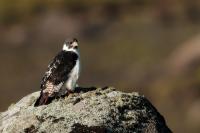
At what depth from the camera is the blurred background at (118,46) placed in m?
51.0

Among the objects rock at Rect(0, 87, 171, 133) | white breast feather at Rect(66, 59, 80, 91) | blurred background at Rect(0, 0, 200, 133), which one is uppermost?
white breast feather at Rect(66, 59, 80, 91)

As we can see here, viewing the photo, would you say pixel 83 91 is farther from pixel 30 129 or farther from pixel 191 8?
pixel 191 8

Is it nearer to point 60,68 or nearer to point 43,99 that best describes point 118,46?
point 60,68

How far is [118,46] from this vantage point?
6838cm

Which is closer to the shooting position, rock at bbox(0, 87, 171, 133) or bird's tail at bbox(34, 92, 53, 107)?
rock at bbox(0, 87, 171, 133)

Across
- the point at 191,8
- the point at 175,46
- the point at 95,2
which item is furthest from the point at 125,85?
the point at 95,2

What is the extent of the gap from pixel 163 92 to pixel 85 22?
29.6m

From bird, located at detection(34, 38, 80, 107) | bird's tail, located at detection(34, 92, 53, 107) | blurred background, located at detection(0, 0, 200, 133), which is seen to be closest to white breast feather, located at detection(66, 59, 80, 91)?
bird, located at detection(34, 38, 80, 107)

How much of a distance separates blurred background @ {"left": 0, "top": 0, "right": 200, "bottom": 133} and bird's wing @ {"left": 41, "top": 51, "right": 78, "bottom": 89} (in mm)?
22257

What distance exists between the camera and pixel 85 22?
262 feet

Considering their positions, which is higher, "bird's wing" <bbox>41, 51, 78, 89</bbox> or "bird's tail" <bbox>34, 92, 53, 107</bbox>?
"bird's wing" <bbox>41, 51, 78, 89</bbox>

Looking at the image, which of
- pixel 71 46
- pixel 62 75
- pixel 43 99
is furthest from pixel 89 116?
pixel 71 46

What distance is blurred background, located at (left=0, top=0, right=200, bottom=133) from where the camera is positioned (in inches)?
2008

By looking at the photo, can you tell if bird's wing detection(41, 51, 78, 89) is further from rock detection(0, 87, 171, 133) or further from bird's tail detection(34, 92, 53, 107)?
rock detection(0, 87, 171, 133)
